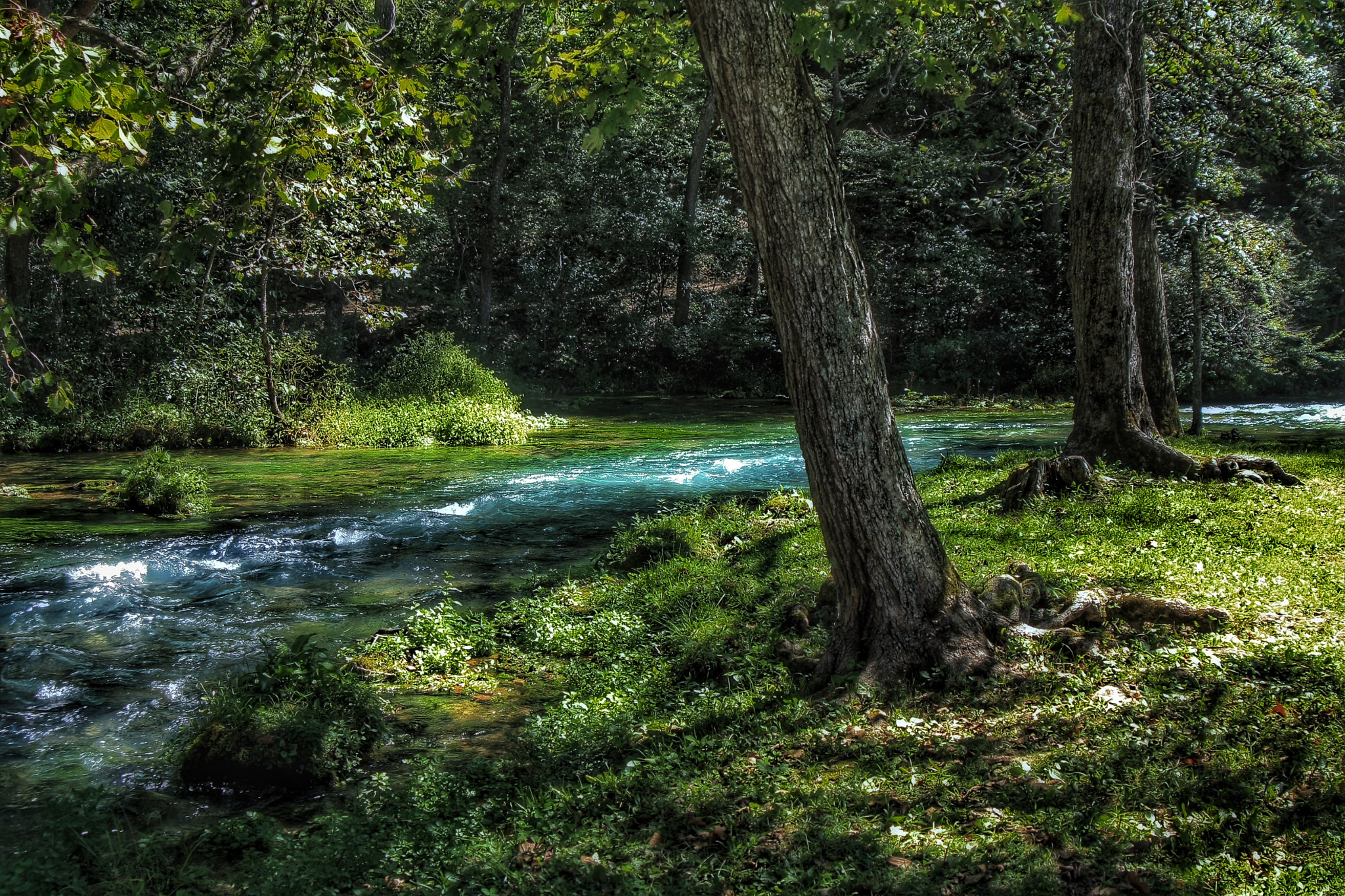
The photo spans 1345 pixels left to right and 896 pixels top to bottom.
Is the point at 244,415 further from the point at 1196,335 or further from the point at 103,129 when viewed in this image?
the point at 1196,335

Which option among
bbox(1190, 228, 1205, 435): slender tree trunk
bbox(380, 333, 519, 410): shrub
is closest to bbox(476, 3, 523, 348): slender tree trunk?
bbox(380, 333, 519, 410): shrub

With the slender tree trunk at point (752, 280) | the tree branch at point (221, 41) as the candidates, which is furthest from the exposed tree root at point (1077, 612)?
the slender tree trunk at point (752, 280)

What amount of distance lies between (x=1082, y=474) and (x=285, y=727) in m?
7.32

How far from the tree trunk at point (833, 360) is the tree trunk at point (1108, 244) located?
16.2 feet

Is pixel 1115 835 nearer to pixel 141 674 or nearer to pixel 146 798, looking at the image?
pixel 146 798

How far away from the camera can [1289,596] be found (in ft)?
18.0

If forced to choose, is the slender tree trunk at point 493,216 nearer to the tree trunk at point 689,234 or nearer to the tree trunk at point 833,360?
the tree trunk at point 689,234

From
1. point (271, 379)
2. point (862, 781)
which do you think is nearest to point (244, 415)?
point (271, 379)

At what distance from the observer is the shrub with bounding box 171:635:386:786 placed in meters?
4.89

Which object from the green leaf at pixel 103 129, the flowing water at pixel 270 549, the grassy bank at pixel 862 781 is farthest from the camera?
the flowing water at pixel 270 549

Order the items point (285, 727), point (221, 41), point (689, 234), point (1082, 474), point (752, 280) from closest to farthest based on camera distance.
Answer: point (285, 727) < point (221, 41) < point (1082, 474) < point (689, 234) < point (752, 280)

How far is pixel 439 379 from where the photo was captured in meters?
20.8

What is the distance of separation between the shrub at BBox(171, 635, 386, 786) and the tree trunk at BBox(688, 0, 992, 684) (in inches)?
117

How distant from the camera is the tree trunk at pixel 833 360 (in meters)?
4.57
